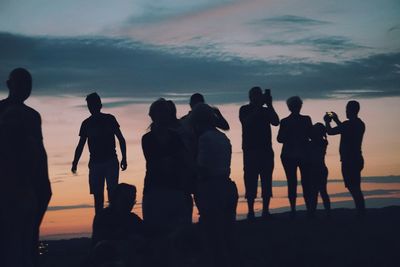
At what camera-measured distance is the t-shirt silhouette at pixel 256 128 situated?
48.1 ft

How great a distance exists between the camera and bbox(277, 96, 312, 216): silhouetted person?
589 inches

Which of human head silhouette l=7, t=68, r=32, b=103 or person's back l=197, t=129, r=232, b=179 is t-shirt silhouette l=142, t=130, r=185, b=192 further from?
human head silhouette l=7, t=68, r=32, b=103

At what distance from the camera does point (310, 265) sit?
11117 mm

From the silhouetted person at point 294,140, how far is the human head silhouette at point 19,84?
635 cm

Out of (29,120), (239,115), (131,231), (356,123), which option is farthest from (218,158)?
(356,123)

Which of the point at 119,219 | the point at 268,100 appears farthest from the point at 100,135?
the point at 119,219

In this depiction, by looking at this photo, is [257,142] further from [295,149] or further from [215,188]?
[215,188]

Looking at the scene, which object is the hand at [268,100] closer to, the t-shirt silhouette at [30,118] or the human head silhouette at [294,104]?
the human head silhouette at [294,104]

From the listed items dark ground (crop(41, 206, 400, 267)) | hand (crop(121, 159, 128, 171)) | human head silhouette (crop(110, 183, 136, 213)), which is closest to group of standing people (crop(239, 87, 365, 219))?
dark ground (crop(41, 206, 400, 267))

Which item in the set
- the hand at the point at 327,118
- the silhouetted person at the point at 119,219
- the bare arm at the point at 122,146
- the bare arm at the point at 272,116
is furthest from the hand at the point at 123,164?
the silhouetted person at the point at 119,219

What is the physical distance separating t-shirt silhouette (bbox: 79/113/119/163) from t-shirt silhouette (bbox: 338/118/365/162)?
4.36 meters

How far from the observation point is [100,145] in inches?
560

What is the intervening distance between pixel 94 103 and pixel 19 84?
179 inches

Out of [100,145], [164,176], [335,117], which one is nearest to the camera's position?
[164,176]
